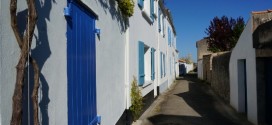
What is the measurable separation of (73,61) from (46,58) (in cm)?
86

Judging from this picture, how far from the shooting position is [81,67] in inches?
166

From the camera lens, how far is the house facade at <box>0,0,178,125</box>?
239 cm

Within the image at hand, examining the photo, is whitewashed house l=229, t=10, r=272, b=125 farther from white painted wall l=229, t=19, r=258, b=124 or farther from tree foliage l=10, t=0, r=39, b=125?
tree foliage l=10, t=0, r=39, b=125

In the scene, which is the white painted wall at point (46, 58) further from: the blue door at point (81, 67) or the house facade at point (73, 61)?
the blue door at point (81, 67)

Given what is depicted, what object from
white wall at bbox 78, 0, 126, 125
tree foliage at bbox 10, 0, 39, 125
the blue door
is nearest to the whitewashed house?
white wall at bbox 78, 0, 126, 125

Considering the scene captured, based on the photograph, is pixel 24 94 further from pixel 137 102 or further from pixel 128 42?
pixel 137 102

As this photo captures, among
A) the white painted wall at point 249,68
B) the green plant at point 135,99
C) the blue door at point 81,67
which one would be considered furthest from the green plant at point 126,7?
the white painted wall at point 249,68

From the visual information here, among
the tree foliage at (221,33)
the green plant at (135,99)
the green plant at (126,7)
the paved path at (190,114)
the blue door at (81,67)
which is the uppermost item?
the tree foliage at (221,33)

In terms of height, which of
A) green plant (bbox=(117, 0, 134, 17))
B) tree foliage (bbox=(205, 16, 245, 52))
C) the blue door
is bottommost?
the blue door

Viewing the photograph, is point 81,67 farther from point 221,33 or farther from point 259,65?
point 221,33

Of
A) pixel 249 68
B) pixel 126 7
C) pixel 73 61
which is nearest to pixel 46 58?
pixel 73 61

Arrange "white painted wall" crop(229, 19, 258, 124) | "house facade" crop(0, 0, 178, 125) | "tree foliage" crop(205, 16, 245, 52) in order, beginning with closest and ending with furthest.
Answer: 1. "house facade" crop(0, 0, 178, 125)
2. "white painted wall" crop(229, 19, 258, 124)
3. "tree foliage" crop(205, 16, 245, 52)

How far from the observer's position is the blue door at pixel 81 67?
380 centimetres

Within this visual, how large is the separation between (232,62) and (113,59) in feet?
24.1
